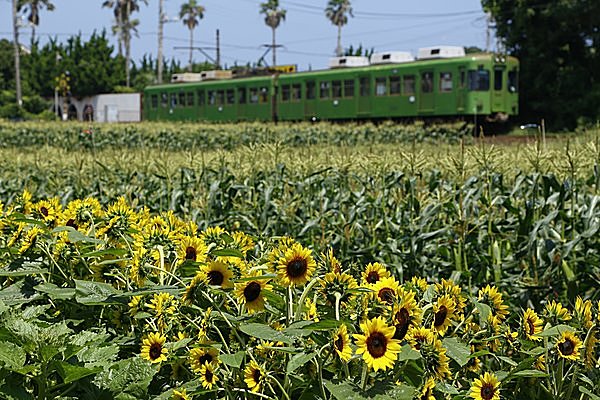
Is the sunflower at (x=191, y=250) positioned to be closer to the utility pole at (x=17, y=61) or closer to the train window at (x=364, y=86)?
the train window at (x=364, y=86)

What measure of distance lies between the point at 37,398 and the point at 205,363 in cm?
45

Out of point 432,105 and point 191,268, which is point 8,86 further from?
Result: point 191,268

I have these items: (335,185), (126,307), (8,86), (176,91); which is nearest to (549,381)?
(126,307)

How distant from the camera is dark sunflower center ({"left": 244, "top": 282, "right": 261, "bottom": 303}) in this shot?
2.19 m

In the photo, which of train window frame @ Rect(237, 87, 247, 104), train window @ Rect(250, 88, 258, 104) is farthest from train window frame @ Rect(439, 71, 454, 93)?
train window frame @ Rect(237, 87, 247, 104)

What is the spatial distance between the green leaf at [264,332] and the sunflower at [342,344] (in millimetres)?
106

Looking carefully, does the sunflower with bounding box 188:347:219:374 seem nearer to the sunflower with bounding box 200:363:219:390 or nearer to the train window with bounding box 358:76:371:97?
the sunflower with bounding box 200:363:219:390

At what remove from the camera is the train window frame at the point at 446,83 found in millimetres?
27906

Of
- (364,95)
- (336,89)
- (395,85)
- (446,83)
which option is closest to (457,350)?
(446,83)

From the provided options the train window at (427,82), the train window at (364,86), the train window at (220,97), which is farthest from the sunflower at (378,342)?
the train window at (220,97)

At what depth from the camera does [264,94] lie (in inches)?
1344

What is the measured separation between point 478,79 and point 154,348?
27.0 meters

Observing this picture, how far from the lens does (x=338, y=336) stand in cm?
196

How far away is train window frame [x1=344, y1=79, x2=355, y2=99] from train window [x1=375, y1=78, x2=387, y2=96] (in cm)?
108
